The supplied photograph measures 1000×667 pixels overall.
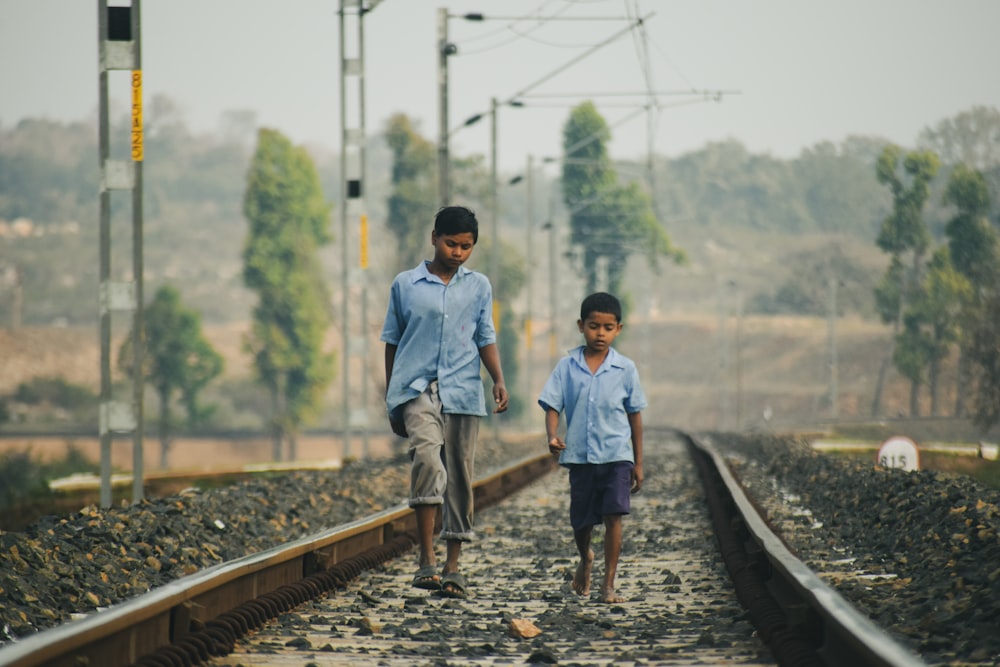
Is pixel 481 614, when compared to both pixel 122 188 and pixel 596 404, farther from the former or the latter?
pixel 122 188

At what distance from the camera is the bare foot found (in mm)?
8375

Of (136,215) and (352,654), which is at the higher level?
(136,215)

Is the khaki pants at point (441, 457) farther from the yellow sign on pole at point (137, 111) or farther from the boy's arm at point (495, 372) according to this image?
the yellow sign on pole at point (137, 111)

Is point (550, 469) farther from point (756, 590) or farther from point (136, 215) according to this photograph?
point (756, 590)

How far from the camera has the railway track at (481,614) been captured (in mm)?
5320

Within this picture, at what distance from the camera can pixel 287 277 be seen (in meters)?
91.1

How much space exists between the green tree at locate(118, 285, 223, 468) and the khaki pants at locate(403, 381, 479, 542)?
8701cm

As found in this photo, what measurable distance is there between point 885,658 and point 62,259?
573ft

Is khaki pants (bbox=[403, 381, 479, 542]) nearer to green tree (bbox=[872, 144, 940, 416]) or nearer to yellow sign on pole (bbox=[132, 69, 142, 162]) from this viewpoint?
yellow sign on pole (bbox=[132, 69, 142, 162])

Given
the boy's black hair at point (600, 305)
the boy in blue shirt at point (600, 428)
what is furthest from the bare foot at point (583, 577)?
the boy's black hair at point (600, 305)

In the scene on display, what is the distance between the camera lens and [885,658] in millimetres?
4391

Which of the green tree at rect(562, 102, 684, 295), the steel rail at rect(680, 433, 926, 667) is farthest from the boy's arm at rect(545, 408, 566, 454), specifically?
the green tree at rect(562, 102, 684, 295)

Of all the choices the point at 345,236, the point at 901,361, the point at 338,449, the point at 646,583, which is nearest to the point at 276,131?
the point at 338,449

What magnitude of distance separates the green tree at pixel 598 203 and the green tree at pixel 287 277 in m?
17.6
